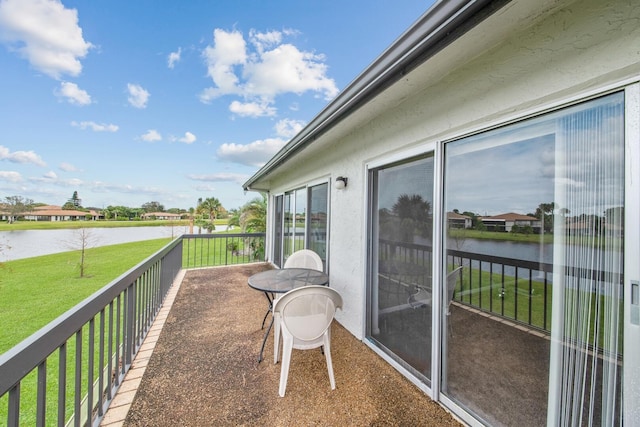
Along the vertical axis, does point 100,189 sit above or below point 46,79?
below

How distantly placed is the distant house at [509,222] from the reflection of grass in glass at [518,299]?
36 cm

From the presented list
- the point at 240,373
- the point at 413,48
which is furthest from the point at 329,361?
the point at 413,48

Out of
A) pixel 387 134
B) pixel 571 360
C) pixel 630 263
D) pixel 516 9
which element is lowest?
pixel 571 360

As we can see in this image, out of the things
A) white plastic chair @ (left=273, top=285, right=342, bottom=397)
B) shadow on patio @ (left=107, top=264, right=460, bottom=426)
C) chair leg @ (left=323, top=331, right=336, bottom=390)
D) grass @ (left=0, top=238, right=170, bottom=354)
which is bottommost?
grass @ (left=0, top=238, right=170, bottom=354)

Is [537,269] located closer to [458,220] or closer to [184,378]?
[458,220]

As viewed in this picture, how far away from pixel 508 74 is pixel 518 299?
1575 mm

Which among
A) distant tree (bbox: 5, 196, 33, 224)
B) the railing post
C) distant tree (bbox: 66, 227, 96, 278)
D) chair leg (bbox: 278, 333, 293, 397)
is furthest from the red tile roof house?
distant tree (bbox: 5, 196, 33, 224)

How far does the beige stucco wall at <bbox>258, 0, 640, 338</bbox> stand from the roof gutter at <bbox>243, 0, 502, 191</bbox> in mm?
185

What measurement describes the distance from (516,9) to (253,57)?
33.7ft

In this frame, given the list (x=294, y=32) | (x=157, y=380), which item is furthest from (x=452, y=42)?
(x=294, y=32)

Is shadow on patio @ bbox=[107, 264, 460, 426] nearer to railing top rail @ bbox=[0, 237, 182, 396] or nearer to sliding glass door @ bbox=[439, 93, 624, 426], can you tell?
sliding glass door @ bbox=[439, 93, 624, 426]

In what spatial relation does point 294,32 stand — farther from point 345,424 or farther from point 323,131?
point 345,424

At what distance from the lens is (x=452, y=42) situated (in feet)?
5.24

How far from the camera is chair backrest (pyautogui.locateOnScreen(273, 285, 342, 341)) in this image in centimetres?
241
